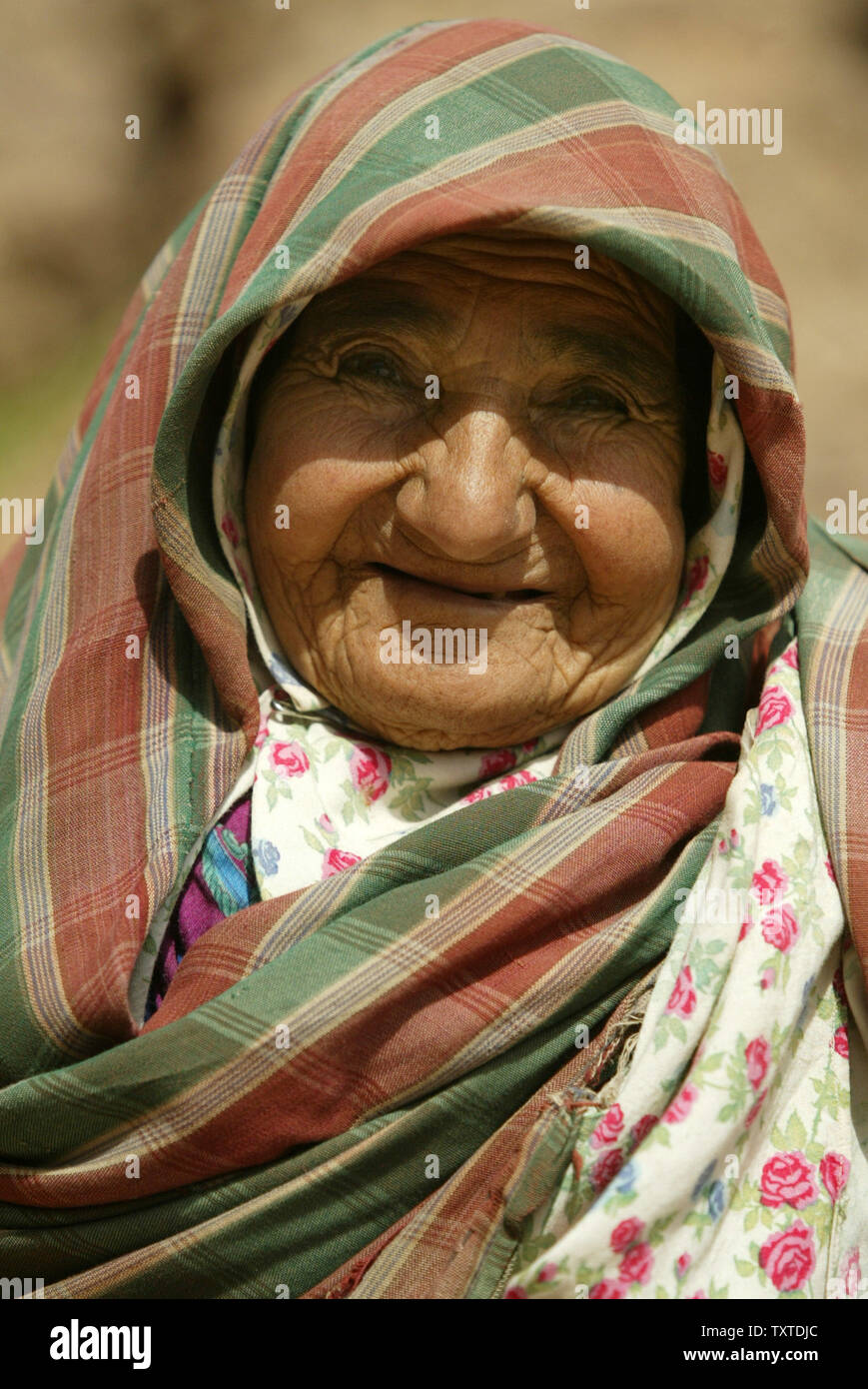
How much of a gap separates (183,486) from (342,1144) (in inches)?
34.5

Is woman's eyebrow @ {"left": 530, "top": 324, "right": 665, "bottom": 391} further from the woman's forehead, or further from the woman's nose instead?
the woman's nose

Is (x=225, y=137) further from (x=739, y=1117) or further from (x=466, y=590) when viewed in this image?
(x=739, y=1117)

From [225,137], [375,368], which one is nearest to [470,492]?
[375,368]

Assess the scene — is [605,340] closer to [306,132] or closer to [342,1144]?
[306,132]

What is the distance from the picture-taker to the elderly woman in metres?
1.59

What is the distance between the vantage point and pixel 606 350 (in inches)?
71.9

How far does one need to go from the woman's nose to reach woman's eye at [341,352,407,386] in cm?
12

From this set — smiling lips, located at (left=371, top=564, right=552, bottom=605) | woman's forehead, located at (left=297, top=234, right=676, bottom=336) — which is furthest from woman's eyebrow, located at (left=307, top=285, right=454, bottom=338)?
smiling lips, located at (left=371, top=564, right=552, bottom=605)

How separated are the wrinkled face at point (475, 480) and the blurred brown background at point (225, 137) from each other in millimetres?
3111

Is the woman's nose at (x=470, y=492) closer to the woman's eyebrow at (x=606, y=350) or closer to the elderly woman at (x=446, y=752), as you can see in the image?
the elderly woman at (x=446, y=752)

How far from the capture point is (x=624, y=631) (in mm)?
1902

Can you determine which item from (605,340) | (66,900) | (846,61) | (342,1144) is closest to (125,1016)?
(66,900)

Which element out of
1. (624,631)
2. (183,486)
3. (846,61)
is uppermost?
(846,61)

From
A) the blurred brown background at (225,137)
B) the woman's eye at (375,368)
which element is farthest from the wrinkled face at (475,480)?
the blurred brown background at (225,137)
